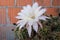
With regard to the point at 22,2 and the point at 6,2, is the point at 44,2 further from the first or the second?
the point at 6,2

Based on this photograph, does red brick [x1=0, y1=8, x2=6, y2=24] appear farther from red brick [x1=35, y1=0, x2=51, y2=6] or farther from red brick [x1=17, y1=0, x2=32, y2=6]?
red brick [x1=35, y1=0, x2=51, y2=6]

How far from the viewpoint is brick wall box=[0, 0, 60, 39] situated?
150 centimetres

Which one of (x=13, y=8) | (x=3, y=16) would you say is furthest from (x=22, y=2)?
(x=3, y=16)

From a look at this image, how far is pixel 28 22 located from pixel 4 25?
585mm

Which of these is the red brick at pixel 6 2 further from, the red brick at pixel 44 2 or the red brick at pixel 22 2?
the red brick at pixel 44 2

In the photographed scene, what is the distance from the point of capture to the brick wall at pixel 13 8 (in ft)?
4.94

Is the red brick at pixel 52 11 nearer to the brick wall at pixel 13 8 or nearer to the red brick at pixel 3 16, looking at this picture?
the brick wall at pixel 13 8

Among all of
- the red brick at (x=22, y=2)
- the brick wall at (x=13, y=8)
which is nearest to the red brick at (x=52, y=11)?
the brick wall at (x=13, y=8)

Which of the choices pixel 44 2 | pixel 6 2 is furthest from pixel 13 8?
pixel 44 2

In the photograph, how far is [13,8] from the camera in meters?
1.51

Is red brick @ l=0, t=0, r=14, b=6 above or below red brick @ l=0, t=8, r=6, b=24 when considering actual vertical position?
above

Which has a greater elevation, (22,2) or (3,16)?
(22,2)

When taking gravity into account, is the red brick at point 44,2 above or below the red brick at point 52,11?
above

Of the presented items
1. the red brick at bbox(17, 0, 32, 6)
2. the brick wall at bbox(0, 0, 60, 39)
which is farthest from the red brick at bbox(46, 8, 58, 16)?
the red brick at bbox(17, 0, 32, 6)
